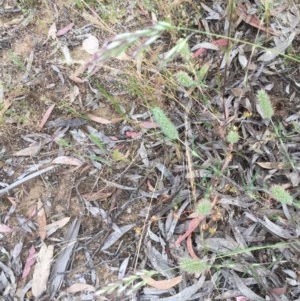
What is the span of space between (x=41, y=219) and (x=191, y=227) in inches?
23.1

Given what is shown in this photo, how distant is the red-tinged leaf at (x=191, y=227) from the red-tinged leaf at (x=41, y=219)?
0.52 metres

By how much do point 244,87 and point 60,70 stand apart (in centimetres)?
79

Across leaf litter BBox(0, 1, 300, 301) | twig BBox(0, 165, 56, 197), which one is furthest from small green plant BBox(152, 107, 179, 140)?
twig BBox(0, 165, 56, 197)

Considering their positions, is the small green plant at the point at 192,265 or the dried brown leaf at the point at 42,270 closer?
the small green plant at the point at 192,265

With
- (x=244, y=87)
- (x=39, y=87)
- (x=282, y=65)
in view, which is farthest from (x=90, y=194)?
(x=282, y=65)

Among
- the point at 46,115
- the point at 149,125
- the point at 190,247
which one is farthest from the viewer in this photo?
the point at 46,115

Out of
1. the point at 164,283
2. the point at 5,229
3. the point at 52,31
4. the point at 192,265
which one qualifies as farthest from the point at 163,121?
the point at 52,31

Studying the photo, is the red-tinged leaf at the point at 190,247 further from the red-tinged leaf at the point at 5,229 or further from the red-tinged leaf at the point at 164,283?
the red-tinged leaf at the point at 5,229

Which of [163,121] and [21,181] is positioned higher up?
[163,121]

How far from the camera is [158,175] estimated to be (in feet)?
6.77

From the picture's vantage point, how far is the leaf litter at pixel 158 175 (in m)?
1.89

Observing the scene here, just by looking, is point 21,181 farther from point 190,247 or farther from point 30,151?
point 190,247

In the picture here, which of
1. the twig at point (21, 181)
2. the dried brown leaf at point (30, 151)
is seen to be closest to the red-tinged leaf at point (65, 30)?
the dried brown leaf at point (30, 151)

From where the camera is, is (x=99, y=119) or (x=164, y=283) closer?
(x=164, y=283)
